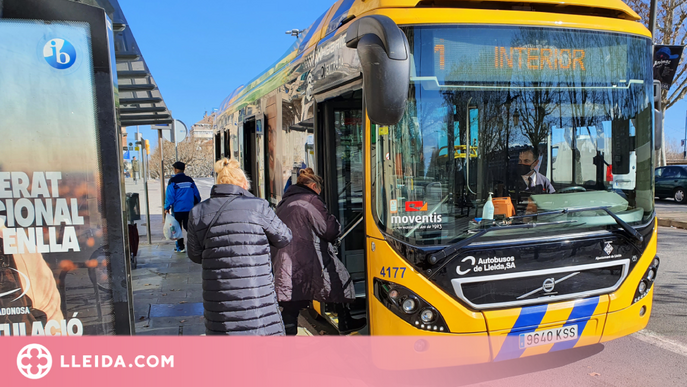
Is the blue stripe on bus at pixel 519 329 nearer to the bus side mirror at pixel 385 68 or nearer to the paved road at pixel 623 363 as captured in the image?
the paved road at pixel 623 363

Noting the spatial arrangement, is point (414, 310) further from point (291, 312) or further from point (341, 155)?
point (341, 155)

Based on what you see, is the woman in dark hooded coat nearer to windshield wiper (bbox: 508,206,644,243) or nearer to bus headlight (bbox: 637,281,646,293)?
windshield wiper (bbox: 508,206,644,243)

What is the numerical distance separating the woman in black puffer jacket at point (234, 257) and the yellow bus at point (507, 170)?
851 mm

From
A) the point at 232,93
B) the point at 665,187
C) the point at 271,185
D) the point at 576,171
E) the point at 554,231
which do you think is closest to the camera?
the point at 554,231

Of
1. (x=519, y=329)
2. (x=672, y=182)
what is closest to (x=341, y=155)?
(x=519, y=329)

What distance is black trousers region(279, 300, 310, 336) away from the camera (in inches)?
174

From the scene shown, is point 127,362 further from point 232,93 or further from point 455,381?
point 232,93

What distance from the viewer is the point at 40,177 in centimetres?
287

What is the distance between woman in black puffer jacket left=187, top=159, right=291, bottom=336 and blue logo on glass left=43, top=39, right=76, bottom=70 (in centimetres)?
113

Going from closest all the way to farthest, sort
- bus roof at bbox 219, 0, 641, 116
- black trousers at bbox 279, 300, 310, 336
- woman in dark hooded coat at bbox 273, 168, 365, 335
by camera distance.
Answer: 1. bus roof at bbox 219, 0, 641, 116
2. woman in dark hooded coat at bbox 273, 168, 365, 335
3. black trousers at bbox 279, 300, 310, 336

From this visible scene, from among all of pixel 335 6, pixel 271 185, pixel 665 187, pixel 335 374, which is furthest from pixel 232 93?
pixel 665 187

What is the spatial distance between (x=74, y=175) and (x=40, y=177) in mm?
167

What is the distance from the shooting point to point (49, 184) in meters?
2.88

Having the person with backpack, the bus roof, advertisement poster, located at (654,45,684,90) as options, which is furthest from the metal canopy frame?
advertisement poster, located at (654,45,684,90)
